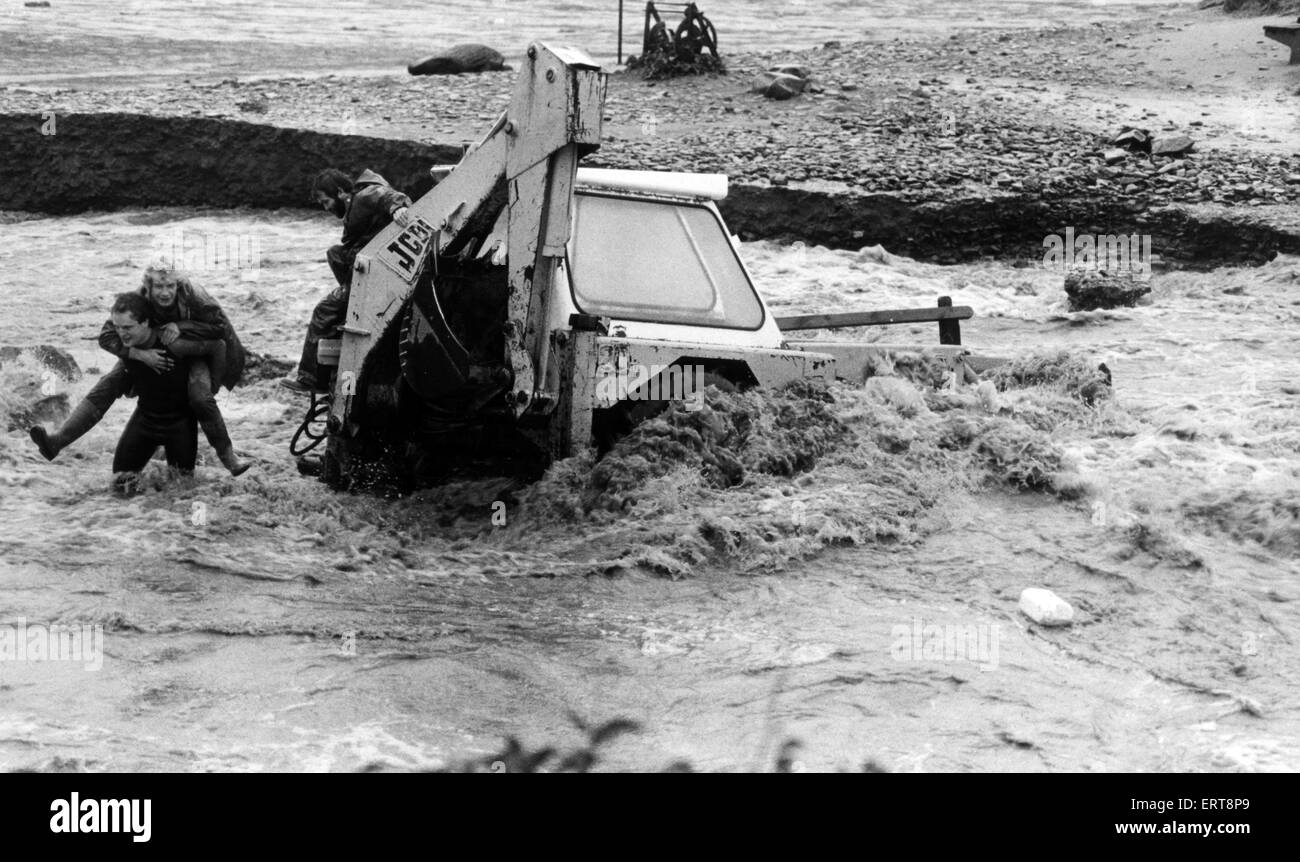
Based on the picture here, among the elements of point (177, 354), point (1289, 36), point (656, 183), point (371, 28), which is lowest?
point (177, 354)

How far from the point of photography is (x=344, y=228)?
7.16 meters

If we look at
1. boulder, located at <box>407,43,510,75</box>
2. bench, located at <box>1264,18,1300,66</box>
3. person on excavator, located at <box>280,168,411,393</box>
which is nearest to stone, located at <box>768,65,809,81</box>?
boulder, located at <box>407,43,510,75</box>

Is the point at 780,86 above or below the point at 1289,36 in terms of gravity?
below

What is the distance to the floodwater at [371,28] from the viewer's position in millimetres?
18797

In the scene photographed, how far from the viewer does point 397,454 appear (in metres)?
7.02

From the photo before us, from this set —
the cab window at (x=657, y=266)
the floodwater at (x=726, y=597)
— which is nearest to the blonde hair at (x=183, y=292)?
the floodwater at (x=726, y=597)

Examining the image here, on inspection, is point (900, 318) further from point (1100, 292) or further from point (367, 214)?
point (1100, 292)

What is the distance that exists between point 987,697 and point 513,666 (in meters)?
1.82

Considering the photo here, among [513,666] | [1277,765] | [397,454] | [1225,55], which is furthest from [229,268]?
[1225,55]

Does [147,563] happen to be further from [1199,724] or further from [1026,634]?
[1199,724]

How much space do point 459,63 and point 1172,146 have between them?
872cm

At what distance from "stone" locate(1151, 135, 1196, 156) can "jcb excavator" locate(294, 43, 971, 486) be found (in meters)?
→ 7.87

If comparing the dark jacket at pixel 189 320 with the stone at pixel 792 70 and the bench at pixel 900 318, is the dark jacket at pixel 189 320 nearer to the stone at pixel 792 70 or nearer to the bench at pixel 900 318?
the bench at pixel 900 318

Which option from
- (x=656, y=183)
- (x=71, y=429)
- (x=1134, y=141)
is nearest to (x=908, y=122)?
(x=1134, y=141)
